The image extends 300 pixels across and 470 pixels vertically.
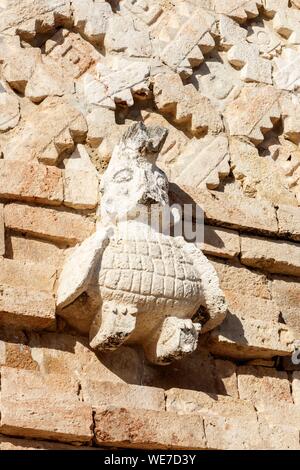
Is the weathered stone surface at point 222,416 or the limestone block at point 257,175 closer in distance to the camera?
the weathered stone surface at point 222,416

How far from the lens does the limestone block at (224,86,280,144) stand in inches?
362

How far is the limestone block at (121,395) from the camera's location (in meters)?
7.70

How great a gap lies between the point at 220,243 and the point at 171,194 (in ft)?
1.46

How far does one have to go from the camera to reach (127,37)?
9.08 m

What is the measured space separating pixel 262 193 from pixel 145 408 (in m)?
1.96

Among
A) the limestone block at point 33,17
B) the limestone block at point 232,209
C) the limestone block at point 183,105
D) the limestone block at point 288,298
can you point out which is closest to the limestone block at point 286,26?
the limestone block at point 183,105

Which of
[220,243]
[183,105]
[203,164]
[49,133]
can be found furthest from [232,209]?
[49,133]

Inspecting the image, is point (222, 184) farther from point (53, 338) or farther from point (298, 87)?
point (53, 338)

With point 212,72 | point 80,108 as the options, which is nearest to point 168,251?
point 80,108

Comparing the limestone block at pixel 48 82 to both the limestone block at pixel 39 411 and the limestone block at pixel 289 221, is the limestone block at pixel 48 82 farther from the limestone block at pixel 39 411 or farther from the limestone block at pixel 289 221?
the limestone block at pixel 39 411

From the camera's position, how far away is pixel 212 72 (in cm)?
939

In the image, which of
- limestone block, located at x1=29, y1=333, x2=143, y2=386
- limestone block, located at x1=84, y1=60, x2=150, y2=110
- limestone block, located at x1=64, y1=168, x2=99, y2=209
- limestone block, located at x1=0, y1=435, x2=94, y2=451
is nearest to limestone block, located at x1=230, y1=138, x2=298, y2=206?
limestone block, located at x1=84, y1=60, x2=150, y2=110

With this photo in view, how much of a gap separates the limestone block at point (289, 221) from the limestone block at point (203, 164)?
449mm

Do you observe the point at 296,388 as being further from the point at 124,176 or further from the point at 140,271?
the point at 124,176
